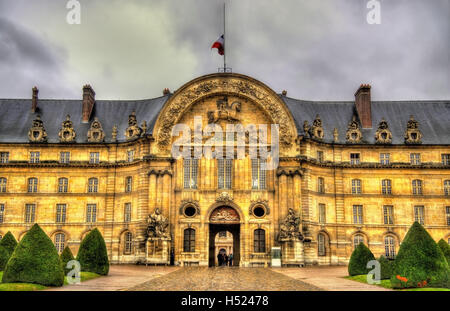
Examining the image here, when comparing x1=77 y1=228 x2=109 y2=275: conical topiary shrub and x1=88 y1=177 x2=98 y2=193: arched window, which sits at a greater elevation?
x1=88 y1=177 x2=98 y2=193: arched window

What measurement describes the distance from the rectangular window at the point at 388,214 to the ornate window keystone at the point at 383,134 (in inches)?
295

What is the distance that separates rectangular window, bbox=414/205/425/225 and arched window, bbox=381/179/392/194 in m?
3.44

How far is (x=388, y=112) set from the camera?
2432 inches

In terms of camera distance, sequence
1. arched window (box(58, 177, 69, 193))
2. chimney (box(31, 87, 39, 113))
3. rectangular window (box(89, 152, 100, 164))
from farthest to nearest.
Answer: chimney (box(31, 87, 39, 113))
rectangular window (box(89, 152, 100, 164))
arched window (box(58, 177, 69, 193))

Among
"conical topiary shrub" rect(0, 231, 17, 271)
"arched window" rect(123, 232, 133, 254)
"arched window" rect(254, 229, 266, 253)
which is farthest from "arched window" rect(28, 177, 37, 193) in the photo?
"arched window" rect(254, 229, 266, 253)

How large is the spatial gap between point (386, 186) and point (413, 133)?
7125 mm

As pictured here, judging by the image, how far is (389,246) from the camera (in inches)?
2157

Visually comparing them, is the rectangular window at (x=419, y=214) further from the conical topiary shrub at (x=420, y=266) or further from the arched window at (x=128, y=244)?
the arched window at (x=128, y=244)

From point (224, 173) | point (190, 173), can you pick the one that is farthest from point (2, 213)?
point (224, 173)

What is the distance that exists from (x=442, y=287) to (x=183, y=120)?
33.5m

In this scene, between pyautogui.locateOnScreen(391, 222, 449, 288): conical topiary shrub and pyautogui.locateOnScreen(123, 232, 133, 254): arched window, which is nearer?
pyautogui.locateOnScreen(391, 222, 449, 288): conical topiary shrub

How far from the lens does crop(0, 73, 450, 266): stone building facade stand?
5138cm

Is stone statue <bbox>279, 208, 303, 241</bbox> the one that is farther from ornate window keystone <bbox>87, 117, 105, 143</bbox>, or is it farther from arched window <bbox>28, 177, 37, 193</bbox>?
arched window <bbox>28, 177, 37, 193</bbox>
